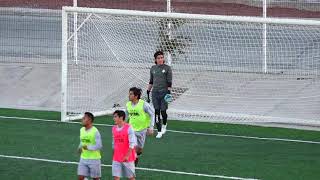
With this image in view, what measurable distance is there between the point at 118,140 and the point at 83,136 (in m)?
0.57

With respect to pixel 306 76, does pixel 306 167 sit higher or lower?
lower

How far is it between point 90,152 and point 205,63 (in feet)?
31.7

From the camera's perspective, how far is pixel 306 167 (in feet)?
59.6

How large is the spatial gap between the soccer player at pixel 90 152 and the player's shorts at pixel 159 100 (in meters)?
6.26

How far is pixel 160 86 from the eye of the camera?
21453mm

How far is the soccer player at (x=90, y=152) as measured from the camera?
15.2 meters

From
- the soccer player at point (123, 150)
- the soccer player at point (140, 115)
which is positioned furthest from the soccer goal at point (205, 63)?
the soccer player at point (123, 150)

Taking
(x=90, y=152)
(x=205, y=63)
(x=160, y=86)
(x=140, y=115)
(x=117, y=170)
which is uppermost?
(x=205, y=63)

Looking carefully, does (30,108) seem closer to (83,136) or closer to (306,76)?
(306,76)

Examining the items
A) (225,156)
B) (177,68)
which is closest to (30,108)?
(177,68)

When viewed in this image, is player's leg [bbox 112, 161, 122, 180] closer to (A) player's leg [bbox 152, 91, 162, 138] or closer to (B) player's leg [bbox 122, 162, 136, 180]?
(B) player's leg [bbox 122, 162, 136, 180]

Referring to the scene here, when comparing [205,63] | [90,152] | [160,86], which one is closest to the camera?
[90,152]

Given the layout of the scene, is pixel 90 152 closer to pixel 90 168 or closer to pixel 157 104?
pixel 90 168

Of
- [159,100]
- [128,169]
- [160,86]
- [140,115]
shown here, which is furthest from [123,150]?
[159,100]
